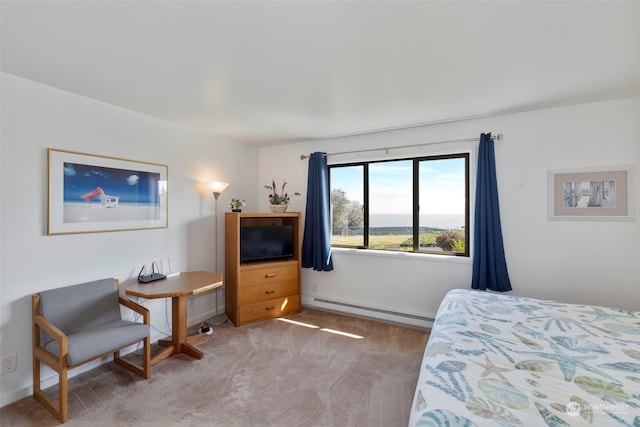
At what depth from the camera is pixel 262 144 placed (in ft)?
14.2

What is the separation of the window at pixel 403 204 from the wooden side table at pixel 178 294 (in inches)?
74.3

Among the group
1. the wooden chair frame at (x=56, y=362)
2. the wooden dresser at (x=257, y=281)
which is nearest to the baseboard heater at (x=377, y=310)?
the wooden dresser at (x=257, y=281)

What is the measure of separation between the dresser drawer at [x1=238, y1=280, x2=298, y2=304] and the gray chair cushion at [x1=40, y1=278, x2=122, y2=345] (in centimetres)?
128

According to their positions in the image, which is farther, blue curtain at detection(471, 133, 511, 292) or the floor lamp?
the floor lamp

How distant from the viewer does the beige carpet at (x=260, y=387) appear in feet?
6.34

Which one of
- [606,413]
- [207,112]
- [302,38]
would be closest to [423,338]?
[606,413]

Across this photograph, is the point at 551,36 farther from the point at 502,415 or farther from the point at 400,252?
the point at 400,252

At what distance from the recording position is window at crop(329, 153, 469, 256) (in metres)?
3.32

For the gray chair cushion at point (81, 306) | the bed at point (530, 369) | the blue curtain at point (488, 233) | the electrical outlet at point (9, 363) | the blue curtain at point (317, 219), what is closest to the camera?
the bed at point (530, 369)

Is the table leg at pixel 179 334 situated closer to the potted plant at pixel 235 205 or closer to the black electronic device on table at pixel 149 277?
the black electronic device on table at pixel 149 277

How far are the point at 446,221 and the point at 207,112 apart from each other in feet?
9.47

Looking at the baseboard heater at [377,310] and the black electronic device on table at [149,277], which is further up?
the black electronic device on table at [149,277]

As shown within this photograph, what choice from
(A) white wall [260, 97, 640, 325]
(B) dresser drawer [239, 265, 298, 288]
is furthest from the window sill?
(B) dresser drawer [239, 265, 298, 288]

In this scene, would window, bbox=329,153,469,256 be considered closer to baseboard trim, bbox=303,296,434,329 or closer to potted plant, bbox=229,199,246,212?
baseboard trim, bbox=303,296,434,329
